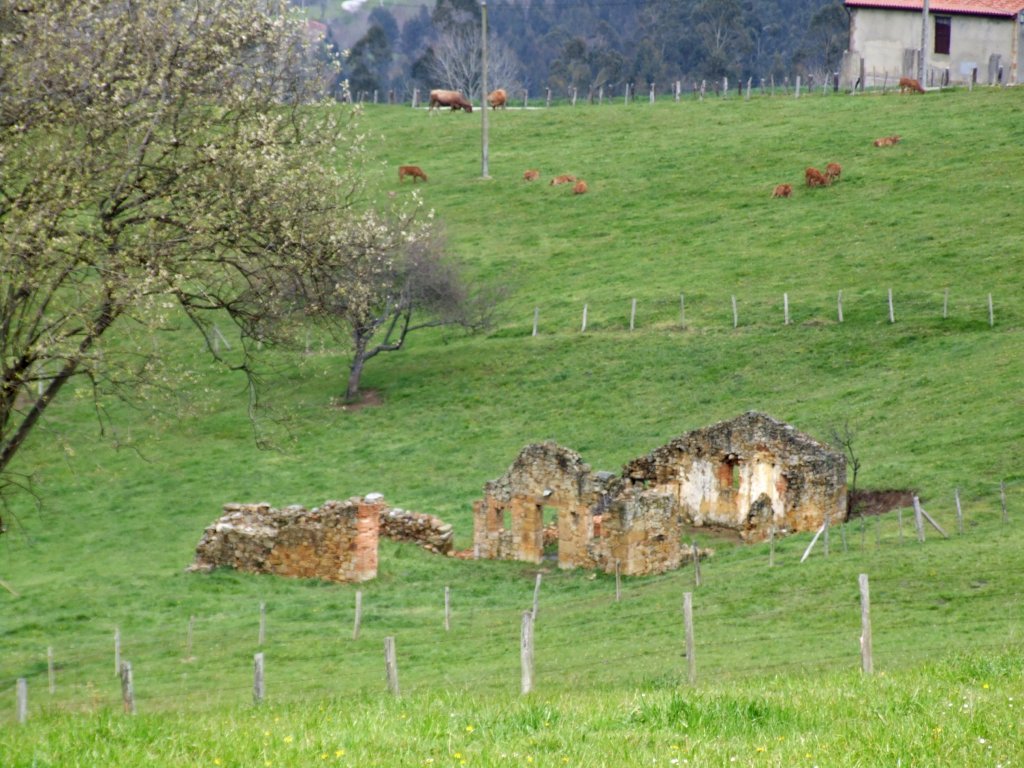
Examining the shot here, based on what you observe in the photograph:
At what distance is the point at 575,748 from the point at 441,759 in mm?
1101

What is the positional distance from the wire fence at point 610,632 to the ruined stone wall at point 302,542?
4.58 ft

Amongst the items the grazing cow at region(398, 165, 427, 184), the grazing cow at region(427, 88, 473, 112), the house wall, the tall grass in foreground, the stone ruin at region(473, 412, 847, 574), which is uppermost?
the house wall

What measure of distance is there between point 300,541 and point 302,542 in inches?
2.3

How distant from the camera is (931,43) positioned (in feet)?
308

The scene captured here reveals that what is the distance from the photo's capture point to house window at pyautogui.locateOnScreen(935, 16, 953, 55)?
9281 centimetres

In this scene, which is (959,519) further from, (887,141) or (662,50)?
(662,50)

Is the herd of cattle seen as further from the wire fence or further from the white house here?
the wire fence

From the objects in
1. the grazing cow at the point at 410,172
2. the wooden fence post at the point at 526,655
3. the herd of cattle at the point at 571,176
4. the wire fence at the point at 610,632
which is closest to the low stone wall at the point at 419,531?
the wire fence at the point at 610,632

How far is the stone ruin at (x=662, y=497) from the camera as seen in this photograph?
37625 mm

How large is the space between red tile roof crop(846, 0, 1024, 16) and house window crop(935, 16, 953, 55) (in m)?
0.56

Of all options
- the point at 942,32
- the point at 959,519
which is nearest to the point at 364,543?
the point at 959,519

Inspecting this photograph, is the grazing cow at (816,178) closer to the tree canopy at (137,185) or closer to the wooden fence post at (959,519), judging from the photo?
the wooden fence post at (959,519)

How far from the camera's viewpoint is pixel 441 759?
11.7 meters

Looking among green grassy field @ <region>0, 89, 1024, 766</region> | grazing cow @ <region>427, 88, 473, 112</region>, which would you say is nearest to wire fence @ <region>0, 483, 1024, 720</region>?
green grassy field @ <region>0, 89, 1024, 766</region>
